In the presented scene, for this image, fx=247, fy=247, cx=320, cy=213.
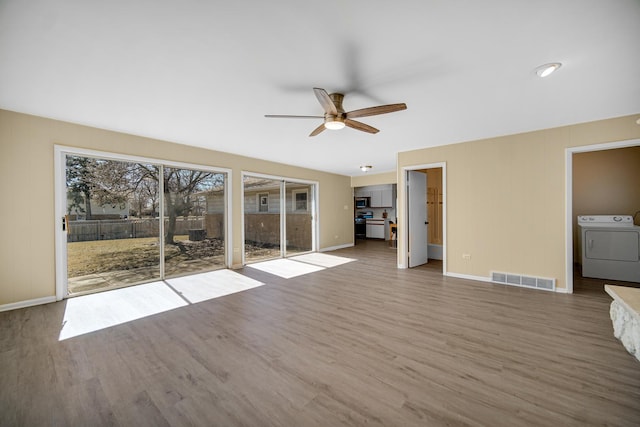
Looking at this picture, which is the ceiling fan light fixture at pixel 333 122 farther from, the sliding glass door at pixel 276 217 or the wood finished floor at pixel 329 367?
the sliding glass door at pixel 276 217

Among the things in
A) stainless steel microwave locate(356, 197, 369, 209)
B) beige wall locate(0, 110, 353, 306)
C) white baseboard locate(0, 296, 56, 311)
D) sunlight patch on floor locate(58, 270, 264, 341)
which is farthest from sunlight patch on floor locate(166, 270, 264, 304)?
stainless steel microwave locate(356, 197, 369, 209)

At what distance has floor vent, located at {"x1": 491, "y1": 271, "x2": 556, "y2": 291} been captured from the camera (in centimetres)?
388

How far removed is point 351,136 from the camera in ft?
14.4

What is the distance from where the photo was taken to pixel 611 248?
14.4 ft

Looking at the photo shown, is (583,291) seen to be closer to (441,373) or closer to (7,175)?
(441,373)

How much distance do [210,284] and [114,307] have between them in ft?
4.31

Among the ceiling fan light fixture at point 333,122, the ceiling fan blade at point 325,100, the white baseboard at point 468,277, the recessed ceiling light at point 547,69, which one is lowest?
the white baseboard at point 468,277

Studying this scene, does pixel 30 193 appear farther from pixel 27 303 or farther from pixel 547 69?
pixel 547 69

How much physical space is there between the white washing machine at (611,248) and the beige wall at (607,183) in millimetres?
742

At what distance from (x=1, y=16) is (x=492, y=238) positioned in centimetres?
618

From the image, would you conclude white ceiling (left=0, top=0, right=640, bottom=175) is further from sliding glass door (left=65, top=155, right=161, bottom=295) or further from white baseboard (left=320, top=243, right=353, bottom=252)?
white baseboard (left=320, top=243, right=353, bottom=252)

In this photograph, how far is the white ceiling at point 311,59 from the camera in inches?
65.5

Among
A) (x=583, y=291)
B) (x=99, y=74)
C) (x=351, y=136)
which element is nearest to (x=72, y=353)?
(x=99, y=74)

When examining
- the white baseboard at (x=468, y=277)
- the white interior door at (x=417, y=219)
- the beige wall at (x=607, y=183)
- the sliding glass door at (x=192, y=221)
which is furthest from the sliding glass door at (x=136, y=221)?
the beige wall at (x=607, y=183)
